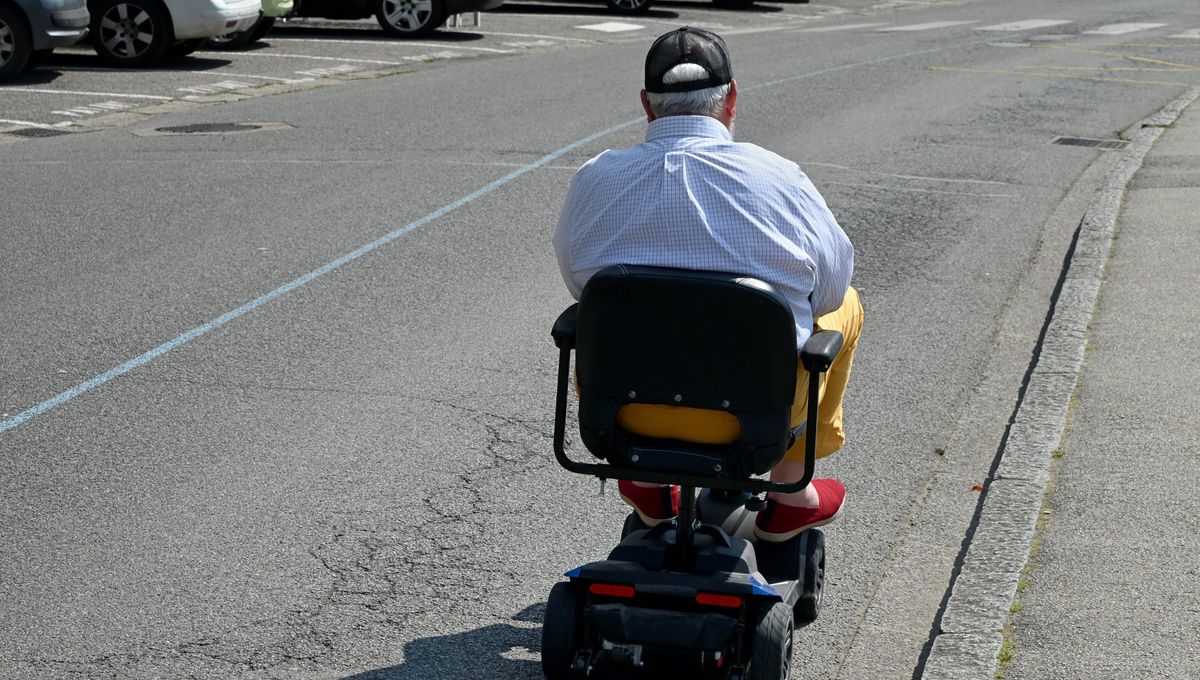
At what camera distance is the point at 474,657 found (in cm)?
422

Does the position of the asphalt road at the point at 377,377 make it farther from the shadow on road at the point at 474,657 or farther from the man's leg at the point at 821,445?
the man's leg at the point at 821,445

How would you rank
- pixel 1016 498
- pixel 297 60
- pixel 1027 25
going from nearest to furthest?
pixel 1016 498 → pixel 297 60 → pixel 1027 25

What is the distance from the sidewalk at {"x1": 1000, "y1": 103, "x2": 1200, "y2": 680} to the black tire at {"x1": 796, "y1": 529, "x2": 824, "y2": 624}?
56cm

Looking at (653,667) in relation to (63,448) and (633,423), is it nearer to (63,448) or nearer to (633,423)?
(633,423)

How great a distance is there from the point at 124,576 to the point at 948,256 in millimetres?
6151

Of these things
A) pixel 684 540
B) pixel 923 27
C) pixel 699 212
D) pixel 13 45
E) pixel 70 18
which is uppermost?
pixel 699 212

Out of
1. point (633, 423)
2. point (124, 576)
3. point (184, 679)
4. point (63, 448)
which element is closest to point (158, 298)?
point (63, 448)

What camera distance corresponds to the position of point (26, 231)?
9469 millimetres

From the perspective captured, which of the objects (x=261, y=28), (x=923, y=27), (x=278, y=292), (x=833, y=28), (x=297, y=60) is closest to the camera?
(x=278, y=292)

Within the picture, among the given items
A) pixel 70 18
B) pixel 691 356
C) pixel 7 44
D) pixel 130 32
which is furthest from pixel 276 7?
pixel 691 356

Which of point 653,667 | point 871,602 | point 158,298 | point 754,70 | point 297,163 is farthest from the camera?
point 754,70

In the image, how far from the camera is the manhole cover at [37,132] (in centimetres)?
1382

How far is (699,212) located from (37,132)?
11.7 m

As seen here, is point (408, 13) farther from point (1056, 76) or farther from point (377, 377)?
point (377, 377)
